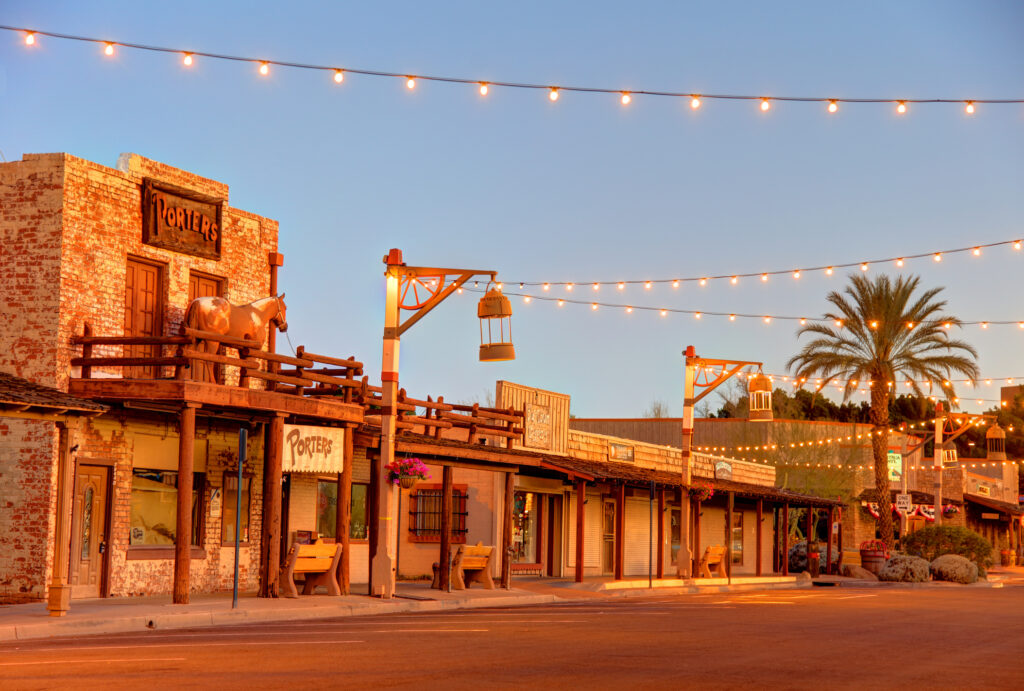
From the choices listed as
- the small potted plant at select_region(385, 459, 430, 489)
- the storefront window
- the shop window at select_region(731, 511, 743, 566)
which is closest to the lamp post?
the small potted plant at select_region(385, 459, 430, 489)

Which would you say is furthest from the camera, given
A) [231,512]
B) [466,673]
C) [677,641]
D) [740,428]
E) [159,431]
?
[740,428]

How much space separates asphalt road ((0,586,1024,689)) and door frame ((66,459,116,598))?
4856mm

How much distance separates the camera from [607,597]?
95.6 feet

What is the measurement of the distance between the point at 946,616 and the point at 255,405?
13.4m

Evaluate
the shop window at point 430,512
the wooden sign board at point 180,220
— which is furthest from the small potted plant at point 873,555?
the wooden sign board at point 180,220

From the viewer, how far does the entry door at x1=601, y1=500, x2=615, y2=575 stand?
3978cm

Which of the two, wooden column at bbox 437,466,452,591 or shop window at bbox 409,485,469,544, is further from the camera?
shop window at bbox 409,485,469,544

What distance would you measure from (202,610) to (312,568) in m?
4.55

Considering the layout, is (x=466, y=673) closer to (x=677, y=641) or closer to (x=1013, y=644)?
(x=677, y=641)

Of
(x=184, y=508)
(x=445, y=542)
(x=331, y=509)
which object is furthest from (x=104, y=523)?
(x=331, y=509)

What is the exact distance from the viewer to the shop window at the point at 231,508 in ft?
82.9

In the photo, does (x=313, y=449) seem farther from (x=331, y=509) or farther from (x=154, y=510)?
(x=331, y=509)

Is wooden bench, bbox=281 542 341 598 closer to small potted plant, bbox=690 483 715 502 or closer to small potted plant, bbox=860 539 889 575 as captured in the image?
small potted plant, bbox=690 483 715 502

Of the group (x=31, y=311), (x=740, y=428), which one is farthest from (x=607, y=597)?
(x=740, y=428)
